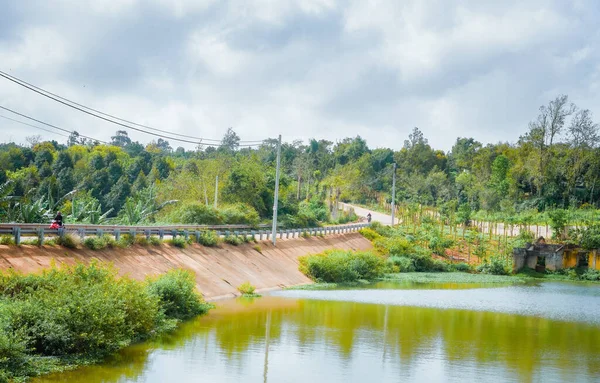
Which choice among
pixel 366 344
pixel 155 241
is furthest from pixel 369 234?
pixel 366 344

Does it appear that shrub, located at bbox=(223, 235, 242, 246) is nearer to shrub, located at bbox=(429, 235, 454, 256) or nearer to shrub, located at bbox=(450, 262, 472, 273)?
shrub, located at bbox=(450, 262, 472, 273)

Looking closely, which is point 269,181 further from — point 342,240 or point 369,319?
point 369,319

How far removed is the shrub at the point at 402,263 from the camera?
58.2m

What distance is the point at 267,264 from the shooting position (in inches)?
1720

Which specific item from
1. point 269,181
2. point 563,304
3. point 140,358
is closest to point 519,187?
point 269,181

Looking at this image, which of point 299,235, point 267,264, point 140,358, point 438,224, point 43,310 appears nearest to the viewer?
point 43,310

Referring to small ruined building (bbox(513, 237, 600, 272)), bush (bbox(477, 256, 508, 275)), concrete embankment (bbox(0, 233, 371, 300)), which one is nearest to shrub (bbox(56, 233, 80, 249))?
concrete embankment (bbox(0, 233, 371, 300))

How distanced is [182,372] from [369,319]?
1288 centimetres

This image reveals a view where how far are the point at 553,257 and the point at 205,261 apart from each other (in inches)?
1434

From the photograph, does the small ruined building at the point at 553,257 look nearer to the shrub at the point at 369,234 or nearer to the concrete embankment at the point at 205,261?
the shrub at the point at 369,234

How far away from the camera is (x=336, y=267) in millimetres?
46219

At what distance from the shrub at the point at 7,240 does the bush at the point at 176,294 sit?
568 centimetres

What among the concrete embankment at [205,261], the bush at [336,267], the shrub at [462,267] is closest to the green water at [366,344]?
the concrete embankment at [205,261]

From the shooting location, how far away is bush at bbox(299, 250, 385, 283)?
151 feet
